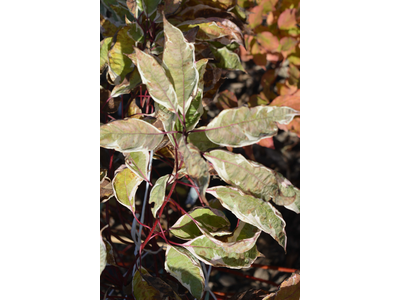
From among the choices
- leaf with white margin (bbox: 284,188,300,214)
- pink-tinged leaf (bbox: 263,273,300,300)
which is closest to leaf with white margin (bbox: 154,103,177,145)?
leaf with white margin (bbox: 284,188,300,214)

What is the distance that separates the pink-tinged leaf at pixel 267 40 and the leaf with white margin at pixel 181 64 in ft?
1.05

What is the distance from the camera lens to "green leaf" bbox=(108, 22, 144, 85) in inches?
21.8

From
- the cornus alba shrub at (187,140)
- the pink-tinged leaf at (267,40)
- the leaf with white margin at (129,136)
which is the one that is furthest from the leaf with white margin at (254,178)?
the pink-tinged leaf at (267,40)

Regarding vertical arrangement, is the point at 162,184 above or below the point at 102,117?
below

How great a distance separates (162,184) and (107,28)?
375mm

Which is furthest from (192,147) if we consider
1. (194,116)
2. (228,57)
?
(228,57)

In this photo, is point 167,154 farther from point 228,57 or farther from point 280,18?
point 280,18

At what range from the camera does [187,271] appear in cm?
53

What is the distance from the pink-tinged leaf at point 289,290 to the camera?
1.77 feet

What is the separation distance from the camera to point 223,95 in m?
0.70

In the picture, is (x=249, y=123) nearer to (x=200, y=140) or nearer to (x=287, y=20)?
(x=200, y=140)

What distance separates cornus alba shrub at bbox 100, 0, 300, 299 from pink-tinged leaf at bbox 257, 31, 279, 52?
116 millimetres

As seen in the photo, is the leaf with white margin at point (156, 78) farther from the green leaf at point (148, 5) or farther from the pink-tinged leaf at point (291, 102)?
the pink-tinged leaf at point (291, 102)

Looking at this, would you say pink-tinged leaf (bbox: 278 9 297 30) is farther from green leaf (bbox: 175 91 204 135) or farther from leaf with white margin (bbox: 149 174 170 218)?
leaf with white margin (bbox: 149 174 170 218)
